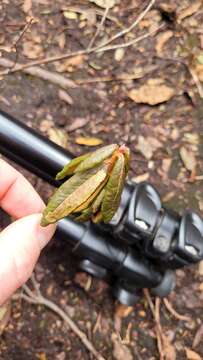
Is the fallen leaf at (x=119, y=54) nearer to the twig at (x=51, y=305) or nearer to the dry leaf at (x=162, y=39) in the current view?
the dry leaf at (x=162, y=39)

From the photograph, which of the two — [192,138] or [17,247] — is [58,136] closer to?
[192,138]

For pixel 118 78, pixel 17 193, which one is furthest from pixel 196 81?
pixel 17 193

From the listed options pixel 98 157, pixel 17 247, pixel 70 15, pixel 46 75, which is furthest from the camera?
pixel 70 15

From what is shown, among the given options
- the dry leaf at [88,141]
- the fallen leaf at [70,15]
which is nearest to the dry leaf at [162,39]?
the fallen leaf at [70,15]

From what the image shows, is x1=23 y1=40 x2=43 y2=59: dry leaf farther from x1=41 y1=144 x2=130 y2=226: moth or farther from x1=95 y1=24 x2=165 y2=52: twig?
x1=41 y1=144 x2=130 y2=226: moth

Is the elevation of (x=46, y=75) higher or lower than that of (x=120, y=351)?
higher

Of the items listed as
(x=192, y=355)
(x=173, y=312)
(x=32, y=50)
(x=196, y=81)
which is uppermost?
(x=32, y=50)
